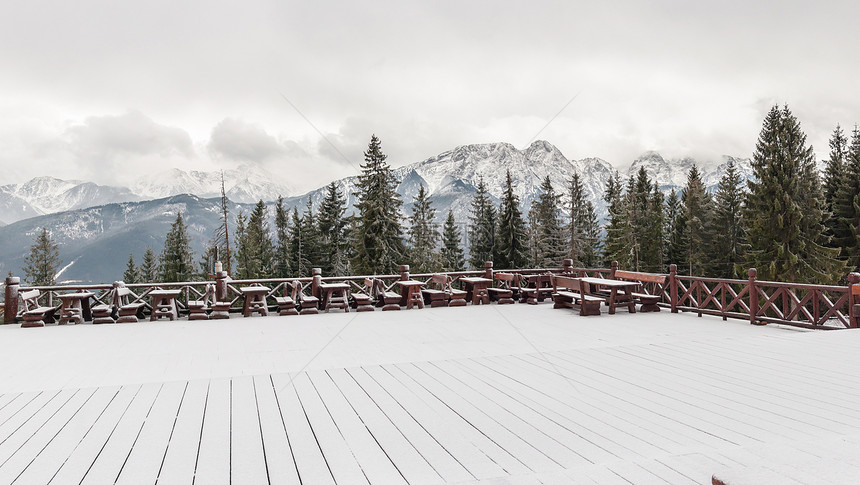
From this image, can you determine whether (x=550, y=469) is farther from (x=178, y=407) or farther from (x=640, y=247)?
(x=640, y=247)

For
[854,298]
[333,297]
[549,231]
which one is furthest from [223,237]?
[854,298]

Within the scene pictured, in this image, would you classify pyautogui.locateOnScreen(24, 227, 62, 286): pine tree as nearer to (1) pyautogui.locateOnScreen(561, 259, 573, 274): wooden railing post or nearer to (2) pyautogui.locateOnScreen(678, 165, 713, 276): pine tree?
(1) pyautogui.locateOnScreen(561, 259, 573, 274): wooden railing post

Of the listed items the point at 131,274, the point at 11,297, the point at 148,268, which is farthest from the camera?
the point at 148,268

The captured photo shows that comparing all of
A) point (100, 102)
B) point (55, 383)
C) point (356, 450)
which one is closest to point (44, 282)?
point (100, 102)

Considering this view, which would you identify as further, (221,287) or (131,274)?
(131,274)

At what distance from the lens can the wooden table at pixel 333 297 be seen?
10.5m

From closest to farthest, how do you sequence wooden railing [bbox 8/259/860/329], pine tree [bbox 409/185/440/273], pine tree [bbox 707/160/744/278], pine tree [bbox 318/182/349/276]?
wooden railing [bbox 8/259/860/329], pine tree [bbox 707/160/744/278], pine tree [bbox 409/185/440/273], pine tree [bbox 318/182/349/276]

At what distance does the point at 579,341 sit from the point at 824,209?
1191 inches

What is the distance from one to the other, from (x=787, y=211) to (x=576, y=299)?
79.9 feet

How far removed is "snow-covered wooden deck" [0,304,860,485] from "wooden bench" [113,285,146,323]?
Answer: 7.42ft

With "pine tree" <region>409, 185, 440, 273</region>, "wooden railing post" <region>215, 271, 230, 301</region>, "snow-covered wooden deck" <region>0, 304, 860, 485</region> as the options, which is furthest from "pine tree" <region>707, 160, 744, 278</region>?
"wooden railing post" <region>215, 271, 230, 301</region>

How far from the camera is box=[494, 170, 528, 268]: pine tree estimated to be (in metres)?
35.7

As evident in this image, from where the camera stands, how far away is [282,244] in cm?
4697

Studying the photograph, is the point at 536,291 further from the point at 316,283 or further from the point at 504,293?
the point at 316,283
